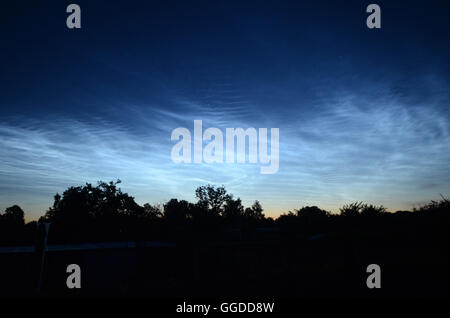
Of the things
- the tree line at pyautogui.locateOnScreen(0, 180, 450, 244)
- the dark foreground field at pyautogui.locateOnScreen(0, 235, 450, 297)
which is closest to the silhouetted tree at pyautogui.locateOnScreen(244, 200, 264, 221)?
the tree line at pyautogui.locateOnScreen(0, 180, 450, 244)

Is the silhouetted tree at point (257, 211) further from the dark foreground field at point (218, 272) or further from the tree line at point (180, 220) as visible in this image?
the dark foreground field at point (218, 272)

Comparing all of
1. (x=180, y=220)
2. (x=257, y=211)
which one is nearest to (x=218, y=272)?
(x=180, y=220)

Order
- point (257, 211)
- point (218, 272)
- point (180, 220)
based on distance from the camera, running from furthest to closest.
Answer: point (257, 211), point (180, 220), point (218, 272)

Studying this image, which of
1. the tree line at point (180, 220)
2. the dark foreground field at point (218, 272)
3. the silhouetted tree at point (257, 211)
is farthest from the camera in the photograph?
the silhouetted tree at point (257, 211)

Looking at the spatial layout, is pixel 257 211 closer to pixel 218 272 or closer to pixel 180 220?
pixel 180 220

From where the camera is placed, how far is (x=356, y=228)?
18312mm

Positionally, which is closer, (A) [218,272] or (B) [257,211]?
(A) [218,272]

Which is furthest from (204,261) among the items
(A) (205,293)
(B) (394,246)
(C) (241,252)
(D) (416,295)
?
(D) (416,295)

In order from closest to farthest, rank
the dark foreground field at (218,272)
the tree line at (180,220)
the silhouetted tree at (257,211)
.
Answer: the dark foreground field at (218,272), the tree line at (180,220), the silhouetted tree at (257,211)

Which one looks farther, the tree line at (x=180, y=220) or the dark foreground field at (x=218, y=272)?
the tree line at (x=180, y=220)

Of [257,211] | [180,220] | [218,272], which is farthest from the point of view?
[257,211]

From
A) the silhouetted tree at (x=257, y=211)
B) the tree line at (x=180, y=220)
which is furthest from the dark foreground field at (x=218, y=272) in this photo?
the silhouetted tree at (x=257, y=211)
